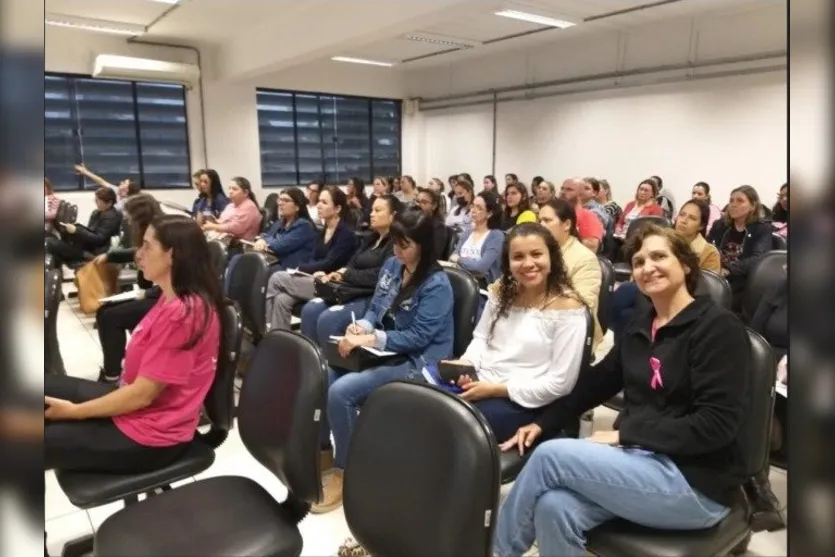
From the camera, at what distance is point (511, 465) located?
69.4 inches

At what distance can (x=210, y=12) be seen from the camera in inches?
267

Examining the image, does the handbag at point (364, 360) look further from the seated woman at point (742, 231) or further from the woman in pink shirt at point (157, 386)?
the seated woman at point (742, 231)

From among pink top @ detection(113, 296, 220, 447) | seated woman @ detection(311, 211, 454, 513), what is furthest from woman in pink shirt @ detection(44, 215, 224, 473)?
seated woman @ detection(311, 211, 454, 513)

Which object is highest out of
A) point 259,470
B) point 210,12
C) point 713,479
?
point 210,12

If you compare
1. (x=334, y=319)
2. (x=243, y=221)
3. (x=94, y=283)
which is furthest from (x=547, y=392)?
(x=94, y=283)

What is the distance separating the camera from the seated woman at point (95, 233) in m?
5.32

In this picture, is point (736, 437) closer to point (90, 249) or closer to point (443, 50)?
point (90, 249)

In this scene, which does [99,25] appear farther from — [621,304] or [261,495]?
[261,495]

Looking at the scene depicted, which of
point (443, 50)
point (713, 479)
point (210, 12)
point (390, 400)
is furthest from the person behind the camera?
point (443, 50)

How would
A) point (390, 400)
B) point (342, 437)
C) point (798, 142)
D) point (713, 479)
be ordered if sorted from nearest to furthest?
point (798, 142) → point (390, 400) → point (713, 479) → point (342, 437)

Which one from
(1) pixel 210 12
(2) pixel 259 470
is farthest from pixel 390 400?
(1) pixel 210 12

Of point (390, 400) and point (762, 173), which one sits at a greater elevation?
point (762, 173)

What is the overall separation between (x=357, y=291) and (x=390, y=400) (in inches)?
75.2

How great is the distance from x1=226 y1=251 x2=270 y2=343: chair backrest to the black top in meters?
0.46
